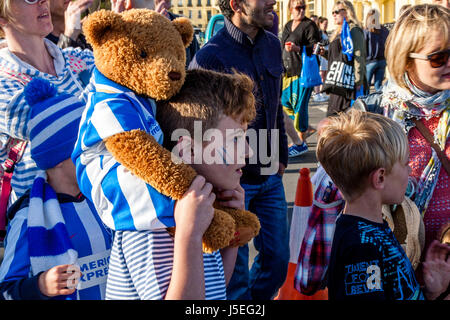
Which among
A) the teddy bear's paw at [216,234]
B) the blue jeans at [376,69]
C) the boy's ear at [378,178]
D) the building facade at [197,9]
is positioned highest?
the building facade at [197,9]

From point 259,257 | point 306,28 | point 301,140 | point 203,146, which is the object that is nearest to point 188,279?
point 203,146

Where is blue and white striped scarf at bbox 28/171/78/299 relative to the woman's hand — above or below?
below

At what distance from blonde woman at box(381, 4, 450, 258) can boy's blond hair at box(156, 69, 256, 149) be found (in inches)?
39.9

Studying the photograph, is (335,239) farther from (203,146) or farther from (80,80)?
(80,80)

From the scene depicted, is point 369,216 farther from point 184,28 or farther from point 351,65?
Result: point 351,65

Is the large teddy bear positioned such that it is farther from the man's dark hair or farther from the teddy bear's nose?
the man's dark hair

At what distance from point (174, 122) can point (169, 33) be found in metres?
0.27

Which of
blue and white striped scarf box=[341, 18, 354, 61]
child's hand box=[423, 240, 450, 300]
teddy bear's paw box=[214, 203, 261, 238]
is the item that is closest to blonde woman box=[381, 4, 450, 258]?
child's hand box=[423, 240, 450, 300]

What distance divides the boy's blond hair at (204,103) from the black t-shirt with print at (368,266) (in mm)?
648

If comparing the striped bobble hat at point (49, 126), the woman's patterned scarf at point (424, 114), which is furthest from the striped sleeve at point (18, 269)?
the woman's patterned scarf at point (424, 114)

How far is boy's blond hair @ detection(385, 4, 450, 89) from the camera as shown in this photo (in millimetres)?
2197

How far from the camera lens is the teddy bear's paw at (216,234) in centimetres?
130

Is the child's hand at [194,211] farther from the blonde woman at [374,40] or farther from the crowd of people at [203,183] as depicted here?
the blonde woman at [374,40]

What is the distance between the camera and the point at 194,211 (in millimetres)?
1263
